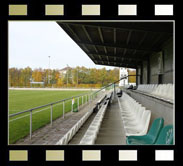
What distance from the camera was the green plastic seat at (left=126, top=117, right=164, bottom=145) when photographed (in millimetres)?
2807

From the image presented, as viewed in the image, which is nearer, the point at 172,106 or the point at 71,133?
the point at 172,106

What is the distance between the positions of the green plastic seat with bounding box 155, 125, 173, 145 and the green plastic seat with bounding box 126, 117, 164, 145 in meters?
0.16

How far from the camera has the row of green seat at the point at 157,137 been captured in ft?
7.92

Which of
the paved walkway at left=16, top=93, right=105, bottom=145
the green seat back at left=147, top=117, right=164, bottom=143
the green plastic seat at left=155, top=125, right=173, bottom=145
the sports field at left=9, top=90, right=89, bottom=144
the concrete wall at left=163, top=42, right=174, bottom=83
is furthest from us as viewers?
the concrete wall at left=163, top=42, right=174, bottom=83

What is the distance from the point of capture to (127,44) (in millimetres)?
9719

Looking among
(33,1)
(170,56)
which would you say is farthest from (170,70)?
(33,1)

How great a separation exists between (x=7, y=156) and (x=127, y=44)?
809 cm

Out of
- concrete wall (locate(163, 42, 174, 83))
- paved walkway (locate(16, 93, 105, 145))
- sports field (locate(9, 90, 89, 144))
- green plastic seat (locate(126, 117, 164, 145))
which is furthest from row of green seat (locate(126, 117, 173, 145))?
concrete wall (locate(163, 42, 174, 83))

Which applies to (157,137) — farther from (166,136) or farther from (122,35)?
(122,35)

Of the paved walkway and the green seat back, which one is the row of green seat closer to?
the green seat back

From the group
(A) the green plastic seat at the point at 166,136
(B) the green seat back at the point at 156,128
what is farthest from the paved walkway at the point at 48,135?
(A) the green plastic seat at the point at 166,136

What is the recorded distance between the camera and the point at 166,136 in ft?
7.99

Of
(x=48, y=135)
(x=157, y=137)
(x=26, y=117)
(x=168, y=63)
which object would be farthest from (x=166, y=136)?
(x=26, y=117)
